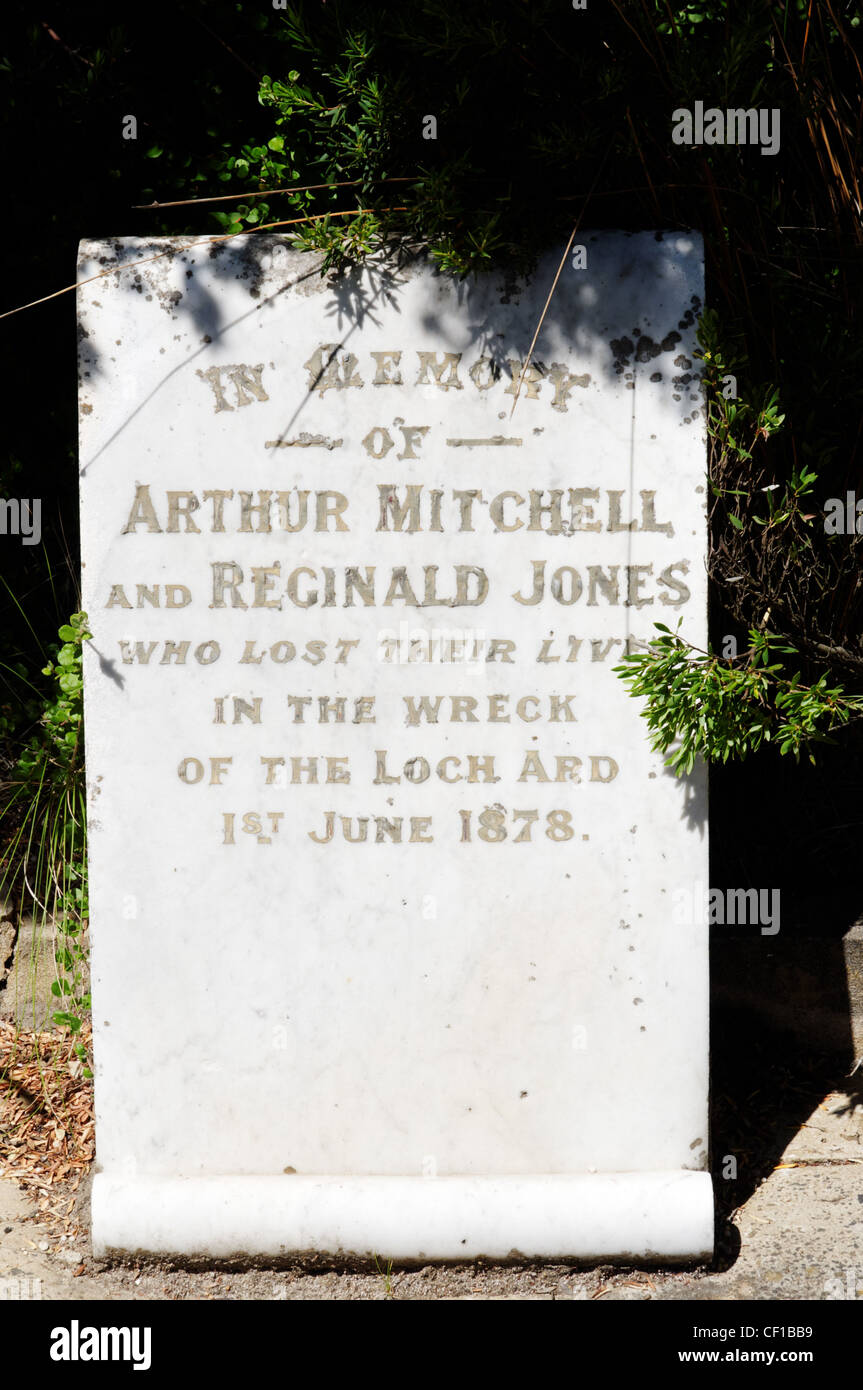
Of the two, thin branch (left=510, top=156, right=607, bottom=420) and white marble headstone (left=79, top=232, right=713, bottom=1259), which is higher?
thin branch (left=510, top=156, right=607, bottom=420)

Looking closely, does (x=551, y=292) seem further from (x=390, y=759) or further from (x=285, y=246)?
(x=390, y=759)

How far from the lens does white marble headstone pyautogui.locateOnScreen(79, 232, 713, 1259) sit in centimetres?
289

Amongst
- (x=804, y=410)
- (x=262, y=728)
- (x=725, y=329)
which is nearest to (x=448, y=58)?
(x=725, y=329)

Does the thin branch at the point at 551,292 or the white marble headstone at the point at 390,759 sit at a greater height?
the thin branch at the point at 551,292

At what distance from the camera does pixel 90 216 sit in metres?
3.65

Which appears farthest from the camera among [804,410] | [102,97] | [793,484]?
[102,97]

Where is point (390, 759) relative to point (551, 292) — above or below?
below

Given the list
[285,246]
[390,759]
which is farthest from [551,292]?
[390,759]

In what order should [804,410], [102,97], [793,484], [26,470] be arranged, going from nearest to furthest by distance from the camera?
[793,484] < [804,410] < [102,97] < [26,470]

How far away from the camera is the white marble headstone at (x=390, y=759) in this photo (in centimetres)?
289

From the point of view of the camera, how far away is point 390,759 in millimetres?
2953

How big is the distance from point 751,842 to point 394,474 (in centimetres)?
180

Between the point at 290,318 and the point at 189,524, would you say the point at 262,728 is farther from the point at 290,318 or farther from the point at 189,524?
the point at 290,318

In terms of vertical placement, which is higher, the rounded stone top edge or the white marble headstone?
the rounded stone top edge
